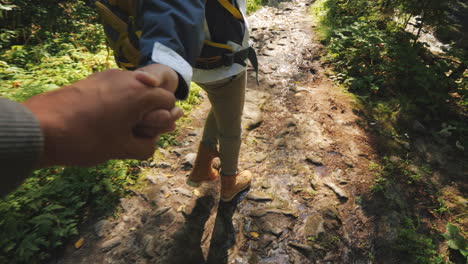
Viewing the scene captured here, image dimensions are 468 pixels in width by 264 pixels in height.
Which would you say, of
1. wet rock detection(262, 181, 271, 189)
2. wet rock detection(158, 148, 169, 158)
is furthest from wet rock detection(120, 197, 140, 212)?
wet rock detection(262, 181, 271, 189)

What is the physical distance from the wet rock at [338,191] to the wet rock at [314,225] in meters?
0.41

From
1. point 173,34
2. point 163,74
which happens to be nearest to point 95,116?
point 163,74

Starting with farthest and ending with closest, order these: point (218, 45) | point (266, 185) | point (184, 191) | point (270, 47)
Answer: point (270, 47) → point (266, 185) → point (184, 191) → point (218, 45)

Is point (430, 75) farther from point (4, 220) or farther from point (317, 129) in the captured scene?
point (4, 220)

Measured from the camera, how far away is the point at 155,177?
9.40ft

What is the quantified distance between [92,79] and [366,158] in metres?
3.36

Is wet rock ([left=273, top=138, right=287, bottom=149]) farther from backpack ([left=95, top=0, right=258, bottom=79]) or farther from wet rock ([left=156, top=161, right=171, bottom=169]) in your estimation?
backpack ([left=95, top=0, right=258, bottom=79])

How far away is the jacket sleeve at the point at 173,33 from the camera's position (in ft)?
3.01

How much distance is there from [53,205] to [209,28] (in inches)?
77.6

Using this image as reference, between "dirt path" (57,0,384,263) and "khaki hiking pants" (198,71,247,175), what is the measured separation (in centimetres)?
56

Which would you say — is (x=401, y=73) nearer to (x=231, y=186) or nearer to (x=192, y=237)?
(x=231, y=186)

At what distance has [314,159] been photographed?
3.27 m

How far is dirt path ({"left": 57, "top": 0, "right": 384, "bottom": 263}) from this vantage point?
2262 millimetres

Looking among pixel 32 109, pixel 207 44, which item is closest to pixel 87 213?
pixel 207 44
